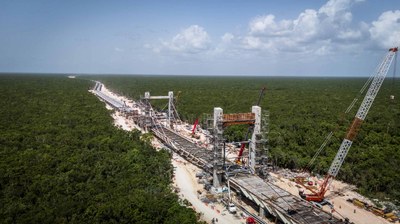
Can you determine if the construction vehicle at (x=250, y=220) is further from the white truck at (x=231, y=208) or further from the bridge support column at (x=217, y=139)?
the bridge support column at (x=217, y=139)

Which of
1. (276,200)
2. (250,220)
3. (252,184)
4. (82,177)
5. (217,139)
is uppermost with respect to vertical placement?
(217,139)

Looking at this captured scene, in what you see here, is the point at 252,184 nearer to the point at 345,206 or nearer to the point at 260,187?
the point at 260,187

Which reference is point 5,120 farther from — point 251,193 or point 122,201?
point 251,193

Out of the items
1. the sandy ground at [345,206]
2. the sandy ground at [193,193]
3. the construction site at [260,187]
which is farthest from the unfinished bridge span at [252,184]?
the sandy ground at [345,206]

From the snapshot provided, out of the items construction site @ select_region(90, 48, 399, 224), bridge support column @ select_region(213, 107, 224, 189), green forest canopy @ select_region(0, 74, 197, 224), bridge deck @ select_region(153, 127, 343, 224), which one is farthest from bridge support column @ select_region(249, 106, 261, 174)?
green forest canopy @ select_region(0, 74, 197, 224)

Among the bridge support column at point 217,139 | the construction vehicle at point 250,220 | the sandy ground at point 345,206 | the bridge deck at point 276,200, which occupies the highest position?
the bridge support column at point 217,139

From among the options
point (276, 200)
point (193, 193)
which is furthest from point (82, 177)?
point (276, 200)

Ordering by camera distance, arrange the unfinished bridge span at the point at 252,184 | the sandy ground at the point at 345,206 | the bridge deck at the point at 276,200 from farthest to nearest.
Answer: the sandy ground at the point at 345,206, the unfinished bridge span at the point at 252,184, the bridge deck at the point at 276,200

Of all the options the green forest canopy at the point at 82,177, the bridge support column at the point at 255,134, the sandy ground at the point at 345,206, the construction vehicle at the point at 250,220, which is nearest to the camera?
the green forest canopy at the point at 82,177

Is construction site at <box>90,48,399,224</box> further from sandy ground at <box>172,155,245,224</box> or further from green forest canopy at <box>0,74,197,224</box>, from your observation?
green forest canopy at <box>0,74,197,224</box>
